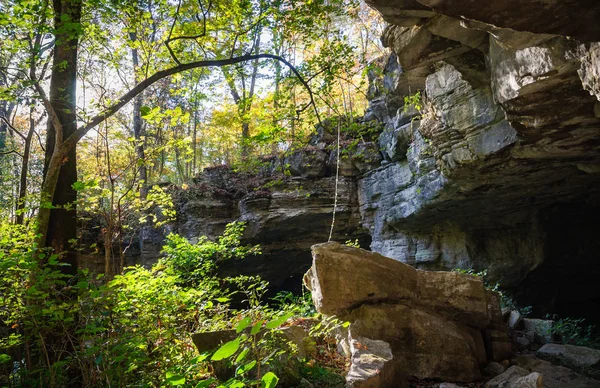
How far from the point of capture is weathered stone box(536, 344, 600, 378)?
5.81 meters

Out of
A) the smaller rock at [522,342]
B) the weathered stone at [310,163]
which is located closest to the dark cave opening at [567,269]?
the smaller rock at [522,342]

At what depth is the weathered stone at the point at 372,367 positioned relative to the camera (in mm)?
3549

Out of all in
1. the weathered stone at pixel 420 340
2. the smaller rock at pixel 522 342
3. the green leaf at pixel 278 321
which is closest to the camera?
the green leaf at pixel 278 321

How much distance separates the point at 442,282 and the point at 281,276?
11.6m

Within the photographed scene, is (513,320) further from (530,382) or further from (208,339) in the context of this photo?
(208,339)

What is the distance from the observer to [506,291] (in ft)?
38.8

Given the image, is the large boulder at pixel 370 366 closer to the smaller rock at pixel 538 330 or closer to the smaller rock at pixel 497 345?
the smaller rock at pixel 497 345

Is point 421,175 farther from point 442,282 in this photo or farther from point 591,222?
point 591,222

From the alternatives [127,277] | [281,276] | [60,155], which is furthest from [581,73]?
[281,276]

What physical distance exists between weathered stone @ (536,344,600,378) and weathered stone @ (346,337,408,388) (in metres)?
3.73

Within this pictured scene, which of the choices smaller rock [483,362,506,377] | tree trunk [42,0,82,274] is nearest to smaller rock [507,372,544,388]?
smaller rock [483,362,506,377]

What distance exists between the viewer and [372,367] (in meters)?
3.79

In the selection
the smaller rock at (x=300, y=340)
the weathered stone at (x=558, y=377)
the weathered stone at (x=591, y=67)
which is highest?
the weathered stone at (x=591, y=67)

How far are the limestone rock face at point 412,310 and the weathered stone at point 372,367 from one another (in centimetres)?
42
